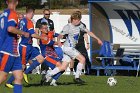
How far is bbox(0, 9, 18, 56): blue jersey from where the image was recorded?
9773 millimetres

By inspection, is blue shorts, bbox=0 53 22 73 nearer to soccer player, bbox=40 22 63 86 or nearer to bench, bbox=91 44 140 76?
soccer player, bbox=40 22 63 86

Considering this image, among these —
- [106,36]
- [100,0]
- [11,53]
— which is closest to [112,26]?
[106,36]

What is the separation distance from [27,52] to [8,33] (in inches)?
169

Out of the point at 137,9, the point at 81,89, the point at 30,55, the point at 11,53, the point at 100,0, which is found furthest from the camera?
the point at 137,9

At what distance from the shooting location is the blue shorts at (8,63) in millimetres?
9844

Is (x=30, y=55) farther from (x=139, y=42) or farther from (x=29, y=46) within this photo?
(x=139, y=42)

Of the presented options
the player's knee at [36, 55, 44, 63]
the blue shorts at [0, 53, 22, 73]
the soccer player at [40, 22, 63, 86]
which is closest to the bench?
the soccer player at [40, 22, 63, 86]

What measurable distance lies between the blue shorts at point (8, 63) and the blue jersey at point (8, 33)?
0.09 meters

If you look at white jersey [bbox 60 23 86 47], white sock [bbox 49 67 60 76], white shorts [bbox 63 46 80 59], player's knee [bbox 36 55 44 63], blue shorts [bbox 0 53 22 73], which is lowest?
white sock [bbox 49 67 60 76]

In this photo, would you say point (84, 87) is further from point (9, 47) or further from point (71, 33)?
point (9, 47)

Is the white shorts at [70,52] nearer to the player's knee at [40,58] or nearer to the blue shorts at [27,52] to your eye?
the player's knee at [40,58]

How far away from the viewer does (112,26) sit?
72.9 ft

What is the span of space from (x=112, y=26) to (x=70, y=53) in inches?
320

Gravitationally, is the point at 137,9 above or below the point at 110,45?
above
